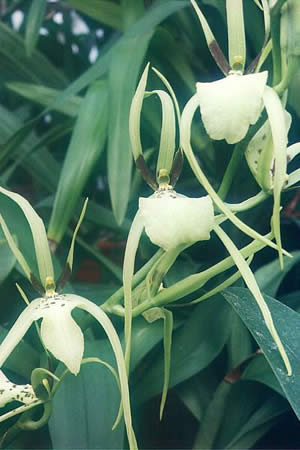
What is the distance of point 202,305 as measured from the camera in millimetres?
594

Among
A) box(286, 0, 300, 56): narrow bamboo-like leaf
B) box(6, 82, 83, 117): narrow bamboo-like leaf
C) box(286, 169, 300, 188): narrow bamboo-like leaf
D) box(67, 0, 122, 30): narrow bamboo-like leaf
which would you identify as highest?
box(67, 0, 122, 30): narrow bamboo-like leaf

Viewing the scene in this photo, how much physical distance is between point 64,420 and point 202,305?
0.54 feet

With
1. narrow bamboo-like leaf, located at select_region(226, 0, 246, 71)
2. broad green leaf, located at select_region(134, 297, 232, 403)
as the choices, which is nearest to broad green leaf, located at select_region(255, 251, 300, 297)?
broad green leaf, located at select_region(134, 297, 232, 403)

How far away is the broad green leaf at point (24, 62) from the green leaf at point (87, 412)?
453 mm

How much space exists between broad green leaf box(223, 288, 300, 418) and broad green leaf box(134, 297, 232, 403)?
0.09 m

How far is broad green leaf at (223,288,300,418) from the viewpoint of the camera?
412 mm

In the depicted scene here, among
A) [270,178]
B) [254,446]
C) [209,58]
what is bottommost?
[254,446]

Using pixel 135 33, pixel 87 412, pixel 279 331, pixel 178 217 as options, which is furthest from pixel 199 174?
pixel 135 33

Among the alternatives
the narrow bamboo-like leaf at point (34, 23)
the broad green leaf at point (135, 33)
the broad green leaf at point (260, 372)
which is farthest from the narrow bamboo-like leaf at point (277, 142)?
the narrow bamboo-like leaf at point (34, 23)

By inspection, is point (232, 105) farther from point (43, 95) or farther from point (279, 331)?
point (43, 95)

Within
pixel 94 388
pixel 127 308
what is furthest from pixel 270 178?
pixel 94 388

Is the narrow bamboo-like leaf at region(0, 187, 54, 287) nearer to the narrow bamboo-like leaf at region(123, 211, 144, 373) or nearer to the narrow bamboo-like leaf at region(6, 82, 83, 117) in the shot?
the narrow bamboo-like leaf at region(123, 211, 144, 373)

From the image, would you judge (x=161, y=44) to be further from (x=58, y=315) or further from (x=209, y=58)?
(x=58, y=315)

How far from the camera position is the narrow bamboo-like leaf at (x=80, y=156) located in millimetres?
644
